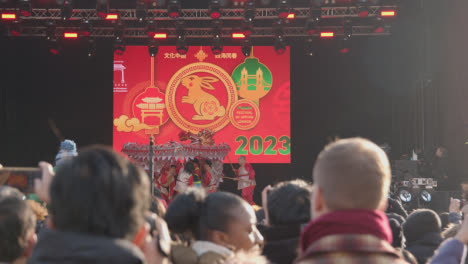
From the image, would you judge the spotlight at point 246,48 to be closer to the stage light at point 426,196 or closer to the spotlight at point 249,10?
the spotlight at point 249,10

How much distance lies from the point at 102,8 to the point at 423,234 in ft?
24.0

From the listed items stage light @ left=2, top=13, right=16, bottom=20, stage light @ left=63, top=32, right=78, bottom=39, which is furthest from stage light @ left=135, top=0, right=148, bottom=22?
stage light @ left=2, top=13, right=16, bottom=20

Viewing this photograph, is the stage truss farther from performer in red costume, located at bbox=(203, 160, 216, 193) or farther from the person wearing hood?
the person wearing hood

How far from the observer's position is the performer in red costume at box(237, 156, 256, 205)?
9391 mm

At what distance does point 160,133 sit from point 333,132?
151 inches

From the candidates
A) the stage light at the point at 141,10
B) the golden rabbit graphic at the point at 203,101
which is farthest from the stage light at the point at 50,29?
the golden rabbit graphic at the point at 203,101

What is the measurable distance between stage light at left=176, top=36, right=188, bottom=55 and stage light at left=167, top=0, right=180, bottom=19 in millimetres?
730

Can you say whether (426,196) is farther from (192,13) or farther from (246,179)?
(192,13)

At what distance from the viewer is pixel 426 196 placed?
8.05 m

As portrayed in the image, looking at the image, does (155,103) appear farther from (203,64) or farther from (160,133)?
(203,64)

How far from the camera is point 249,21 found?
8.67 meters

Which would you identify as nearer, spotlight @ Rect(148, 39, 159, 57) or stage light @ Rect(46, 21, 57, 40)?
stage light @ Rect(46, 21, 57, 40)

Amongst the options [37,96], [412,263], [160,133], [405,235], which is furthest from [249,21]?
[412,263]

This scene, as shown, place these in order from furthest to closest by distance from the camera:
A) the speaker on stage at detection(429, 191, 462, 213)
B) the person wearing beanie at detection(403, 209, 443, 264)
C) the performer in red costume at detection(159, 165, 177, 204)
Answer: the performer in red costume at detection(159, 165, 177, 204) → the speaker on stage at detection(429, 191, 462, 213) → the person wearing beanie at detection(403, 209, 443, 264)
